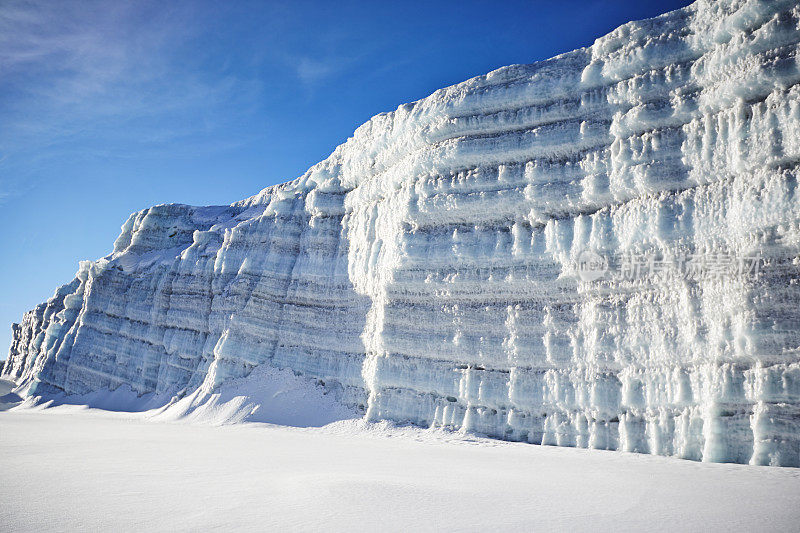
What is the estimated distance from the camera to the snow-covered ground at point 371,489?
5.82m

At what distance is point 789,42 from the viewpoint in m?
12.1

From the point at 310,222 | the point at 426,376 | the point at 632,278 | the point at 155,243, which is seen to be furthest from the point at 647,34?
the point at 155,243

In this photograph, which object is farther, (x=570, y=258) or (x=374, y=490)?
(x=570, y=258)

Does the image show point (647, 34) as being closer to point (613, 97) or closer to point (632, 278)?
point (613, 97)

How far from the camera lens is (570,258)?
15.0 m

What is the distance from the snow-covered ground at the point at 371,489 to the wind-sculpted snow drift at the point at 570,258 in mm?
1791

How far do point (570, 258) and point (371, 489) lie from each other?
409 inches

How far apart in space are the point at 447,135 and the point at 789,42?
35.4 ft

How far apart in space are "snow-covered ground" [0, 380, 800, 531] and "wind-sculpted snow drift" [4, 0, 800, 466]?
1.79 m

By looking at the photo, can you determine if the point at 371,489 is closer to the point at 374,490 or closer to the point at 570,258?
the point at 374,490

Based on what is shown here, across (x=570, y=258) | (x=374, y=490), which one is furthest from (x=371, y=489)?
(x=570, y=258)

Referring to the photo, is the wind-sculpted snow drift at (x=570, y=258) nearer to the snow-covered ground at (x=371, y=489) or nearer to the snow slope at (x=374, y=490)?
the snow-covered ground at (x=371, y=489)

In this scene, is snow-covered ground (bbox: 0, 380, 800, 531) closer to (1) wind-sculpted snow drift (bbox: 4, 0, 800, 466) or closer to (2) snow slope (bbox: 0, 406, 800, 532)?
(2) snow slope (bbox: 0, 406, 800, 532)

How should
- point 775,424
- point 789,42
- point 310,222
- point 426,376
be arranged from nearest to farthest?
point 775,424, point 789,42, point 426,376, point 310,222
